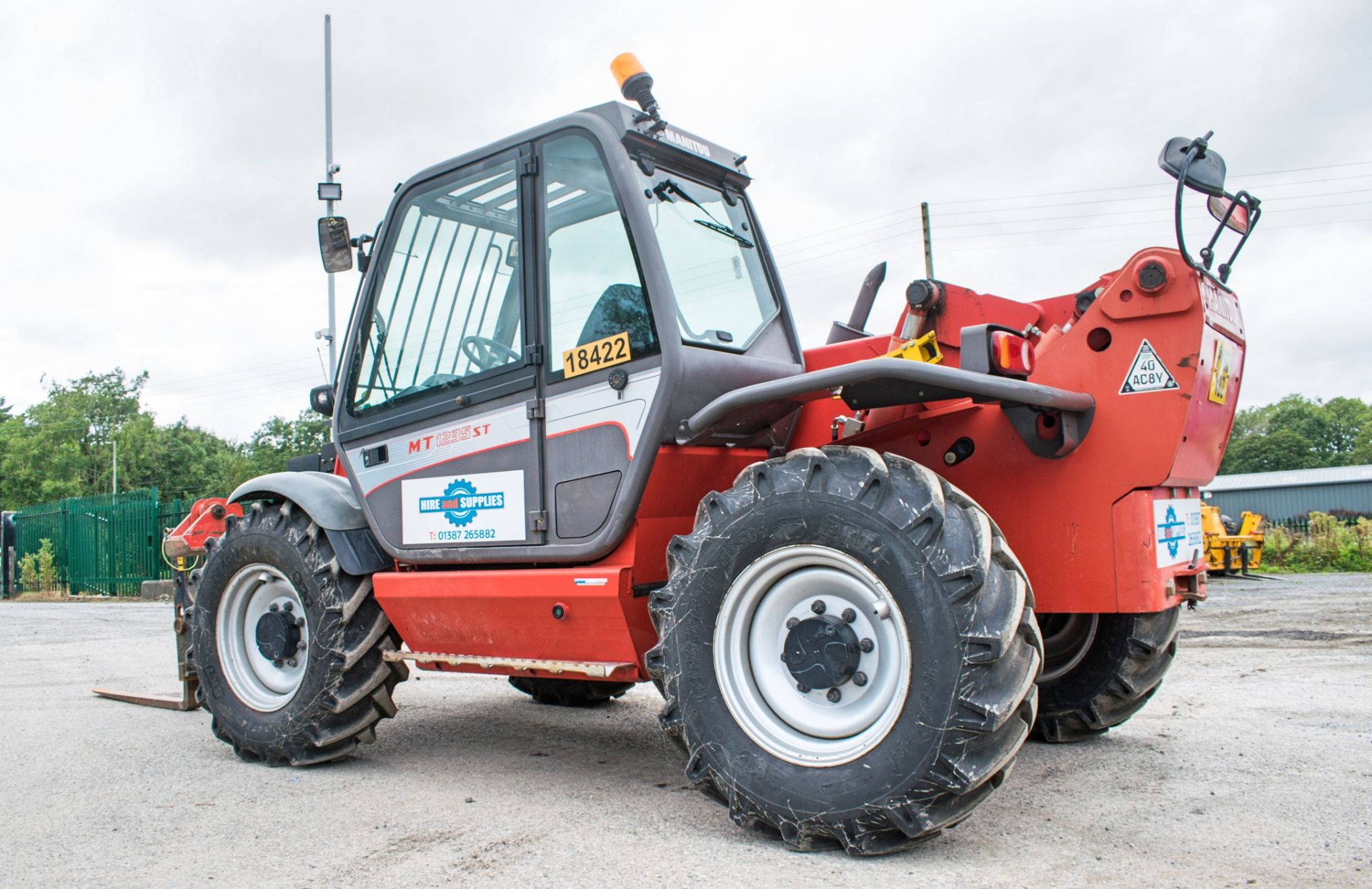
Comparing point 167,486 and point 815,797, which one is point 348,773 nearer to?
point 815,797

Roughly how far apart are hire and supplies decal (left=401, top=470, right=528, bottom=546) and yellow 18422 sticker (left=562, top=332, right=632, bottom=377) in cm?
50

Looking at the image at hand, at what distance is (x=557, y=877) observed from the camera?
290cm

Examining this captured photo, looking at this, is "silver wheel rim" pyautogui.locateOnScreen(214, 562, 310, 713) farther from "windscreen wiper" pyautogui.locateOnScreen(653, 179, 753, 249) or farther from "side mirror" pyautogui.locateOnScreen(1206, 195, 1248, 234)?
"side mirror" pyautogui.locateOnScreen(1206, 195, 1248, 234)

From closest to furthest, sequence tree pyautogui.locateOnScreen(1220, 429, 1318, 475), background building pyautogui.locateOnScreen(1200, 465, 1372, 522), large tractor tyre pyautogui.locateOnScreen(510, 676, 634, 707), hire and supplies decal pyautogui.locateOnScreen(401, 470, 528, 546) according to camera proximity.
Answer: hire and supplies decal pyautogui.locateOnScreen(401, 470, 528, 546), large tractor tyre pyautogui.locateOnScreen(510, 676, 634, 707), background building pyautogui.locateOnScreen(1200, 465, 1372, 522), tree pyautogui.locateOnScreen(1220, 429, 1318, 475)

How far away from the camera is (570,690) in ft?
19.8

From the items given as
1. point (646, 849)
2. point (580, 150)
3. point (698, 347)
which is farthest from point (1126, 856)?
point (580, 150)

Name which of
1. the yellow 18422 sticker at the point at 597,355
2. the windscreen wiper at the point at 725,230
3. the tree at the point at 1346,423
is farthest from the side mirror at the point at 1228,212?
the tree at the point at 1346,423

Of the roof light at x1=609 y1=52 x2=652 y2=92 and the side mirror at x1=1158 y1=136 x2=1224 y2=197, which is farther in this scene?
the roof light at x1=609 y1=52 x2=652 y2=92

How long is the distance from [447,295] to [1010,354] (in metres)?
2.50

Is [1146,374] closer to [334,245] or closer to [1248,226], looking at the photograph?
[1248,226]

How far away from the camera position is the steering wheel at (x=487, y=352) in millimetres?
4207

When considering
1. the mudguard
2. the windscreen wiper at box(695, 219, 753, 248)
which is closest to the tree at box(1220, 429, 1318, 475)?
the windscreen wiper at box(695, 219, 753, 248)

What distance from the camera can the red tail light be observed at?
3443mm

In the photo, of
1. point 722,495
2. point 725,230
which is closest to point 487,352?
point 725,230
